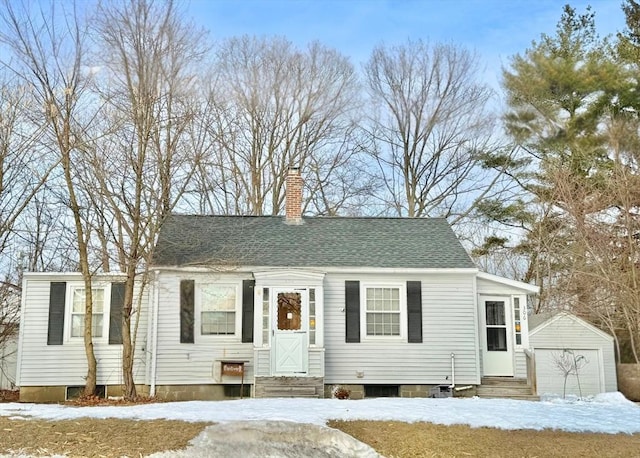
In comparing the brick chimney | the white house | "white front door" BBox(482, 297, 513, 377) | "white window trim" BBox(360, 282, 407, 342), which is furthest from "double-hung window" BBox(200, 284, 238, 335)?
"white front door" BBox(482, 297, 513, 377)

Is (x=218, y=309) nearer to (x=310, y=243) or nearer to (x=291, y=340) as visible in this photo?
(x=291, y=340)

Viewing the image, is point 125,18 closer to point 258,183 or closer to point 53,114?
point 53,114

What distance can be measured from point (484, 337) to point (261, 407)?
749cm

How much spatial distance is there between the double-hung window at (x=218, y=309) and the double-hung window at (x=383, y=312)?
3.15m

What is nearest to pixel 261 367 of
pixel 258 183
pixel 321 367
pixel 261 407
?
pixel 321 367

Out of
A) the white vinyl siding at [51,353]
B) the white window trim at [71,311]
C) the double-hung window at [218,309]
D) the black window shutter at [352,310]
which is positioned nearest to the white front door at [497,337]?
the black window shutter at [352,310]

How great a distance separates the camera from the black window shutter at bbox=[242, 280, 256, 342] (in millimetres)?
15891

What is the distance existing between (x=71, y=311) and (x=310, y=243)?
19.7 feet

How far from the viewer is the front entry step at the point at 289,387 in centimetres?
1499

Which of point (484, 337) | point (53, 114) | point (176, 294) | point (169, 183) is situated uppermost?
point (53, 114)

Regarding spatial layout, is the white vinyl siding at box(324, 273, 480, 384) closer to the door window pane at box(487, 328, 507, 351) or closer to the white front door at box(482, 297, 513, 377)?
the white front door at box(482, 297, 513, 377)

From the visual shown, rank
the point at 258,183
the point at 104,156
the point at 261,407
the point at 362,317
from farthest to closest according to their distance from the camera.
Result: 1. the point at 258,183
2. the point at 362,317
3. the point at 104,156
4. the point at 261,407

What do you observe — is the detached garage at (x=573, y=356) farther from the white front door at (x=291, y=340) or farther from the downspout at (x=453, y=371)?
the white front door at (x=291, y=340)

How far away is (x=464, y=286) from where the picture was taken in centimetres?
1642
